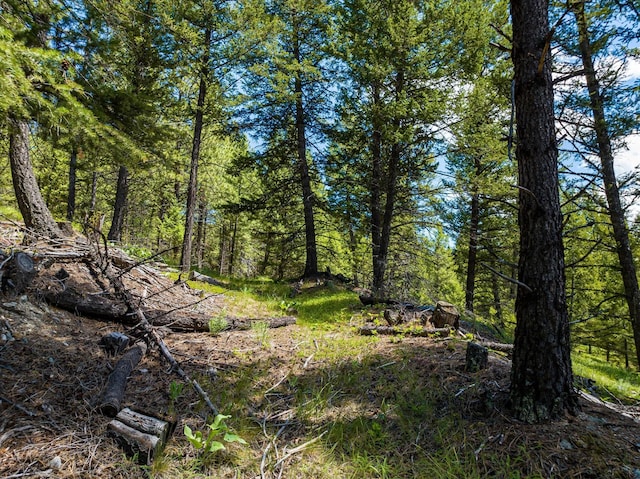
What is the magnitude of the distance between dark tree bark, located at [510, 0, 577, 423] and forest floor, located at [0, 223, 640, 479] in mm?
226

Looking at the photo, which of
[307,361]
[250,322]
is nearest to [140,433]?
[307,361]

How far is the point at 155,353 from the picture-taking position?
3750 millimetres

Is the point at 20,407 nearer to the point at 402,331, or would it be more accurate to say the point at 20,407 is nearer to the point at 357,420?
the point at 357,420

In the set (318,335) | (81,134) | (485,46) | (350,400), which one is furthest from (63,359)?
(485,46)

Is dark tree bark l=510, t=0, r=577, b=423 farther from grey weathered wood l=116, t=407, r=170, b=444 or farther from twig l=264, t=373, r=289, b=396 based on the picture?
grey weathered wood l=116, t=407, r=170, b=444

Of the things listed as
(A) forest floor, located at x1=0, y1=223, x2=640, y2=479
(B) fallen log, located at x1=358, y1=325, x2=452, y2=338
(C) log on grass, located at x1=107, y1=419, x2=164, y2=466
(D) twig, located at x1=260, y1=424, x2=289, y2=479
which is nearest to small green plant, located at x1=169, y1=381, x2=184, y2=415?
(A) forest floor, located at x1=0, y1=223, x2=640, y2=479

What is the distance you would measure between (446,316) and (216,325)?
3575mm

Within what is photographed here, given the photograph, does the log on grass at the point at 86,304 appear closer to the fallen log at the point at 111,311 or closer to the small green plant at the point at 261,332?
the fallen log at the point at 111,311

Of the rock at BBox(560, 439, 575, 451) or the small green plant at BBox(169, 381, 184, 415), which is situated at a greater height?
the rock at BBox(560, 439, 575, 451)

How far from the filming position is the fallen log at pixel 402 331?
16.6 ft

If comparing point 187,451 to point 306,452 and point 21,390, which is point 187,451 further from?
point 21,390

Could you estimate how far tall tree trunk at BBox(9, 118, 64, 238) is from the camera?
568 cm

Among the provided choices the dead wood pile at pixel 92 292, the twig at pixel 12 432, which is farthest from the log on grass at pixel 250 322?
the twig at pixel 12 432

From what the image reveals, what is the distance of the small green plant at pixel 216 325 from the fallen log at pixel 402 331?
→ 2200 millimetres
